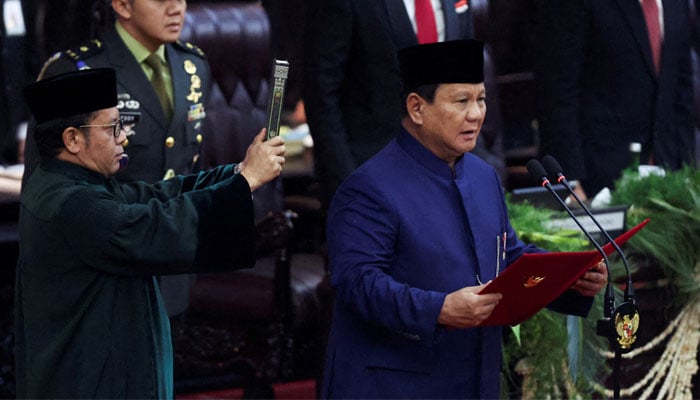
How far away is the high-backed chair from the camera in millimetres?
5051

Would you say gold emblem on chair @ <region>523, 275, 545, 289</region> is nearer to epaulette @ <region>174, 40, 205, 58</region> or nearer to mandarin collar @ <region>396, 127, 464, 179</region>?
mandarin collar @ <region>396, 127, 464, 179</region>

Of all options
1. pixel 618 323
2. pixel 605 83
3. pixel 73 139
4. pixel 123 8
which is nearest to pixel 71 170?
pixel 73 139

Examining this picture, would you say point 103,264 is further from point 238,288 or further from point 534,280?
point 238,288

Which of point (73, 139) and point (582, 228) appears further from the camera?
point (73, 139)

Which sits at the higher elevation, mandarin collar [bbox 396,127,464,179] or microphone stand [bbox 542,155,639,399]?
mandarin collar [bbox 396,127,464,179]

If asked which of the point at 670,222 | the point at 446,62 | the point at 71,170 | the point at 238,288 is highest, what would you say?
the point at 446,62

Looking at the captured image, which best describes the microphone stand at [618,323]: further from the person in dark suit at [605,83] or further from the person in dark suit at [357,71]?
the person in dark suit at [605,83]

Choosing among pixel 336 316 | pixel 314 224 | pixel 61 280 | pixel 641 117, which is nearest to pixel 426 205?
pixel 336 316

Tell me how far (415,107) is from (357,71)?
1039mm

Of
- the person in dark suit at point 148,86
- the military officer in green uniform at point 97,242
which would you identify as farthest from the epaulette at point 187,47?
the military officer in green uniform at point 97,242

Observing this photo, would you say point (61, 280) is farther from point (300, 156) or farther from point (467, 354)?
point (300, 156)

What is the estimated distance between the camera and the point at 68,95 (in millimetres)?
3127

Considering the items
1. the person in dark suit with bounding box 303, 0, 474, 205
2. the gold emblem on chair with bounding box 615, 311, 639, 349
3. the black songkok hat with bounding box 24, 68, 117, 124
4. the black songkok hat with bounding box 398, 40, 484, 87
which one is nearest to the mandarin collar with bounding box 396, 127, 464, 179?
the black songkok hat with bounding box 398, 40, 484, 87

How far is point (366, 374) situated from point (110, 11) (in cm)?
169
